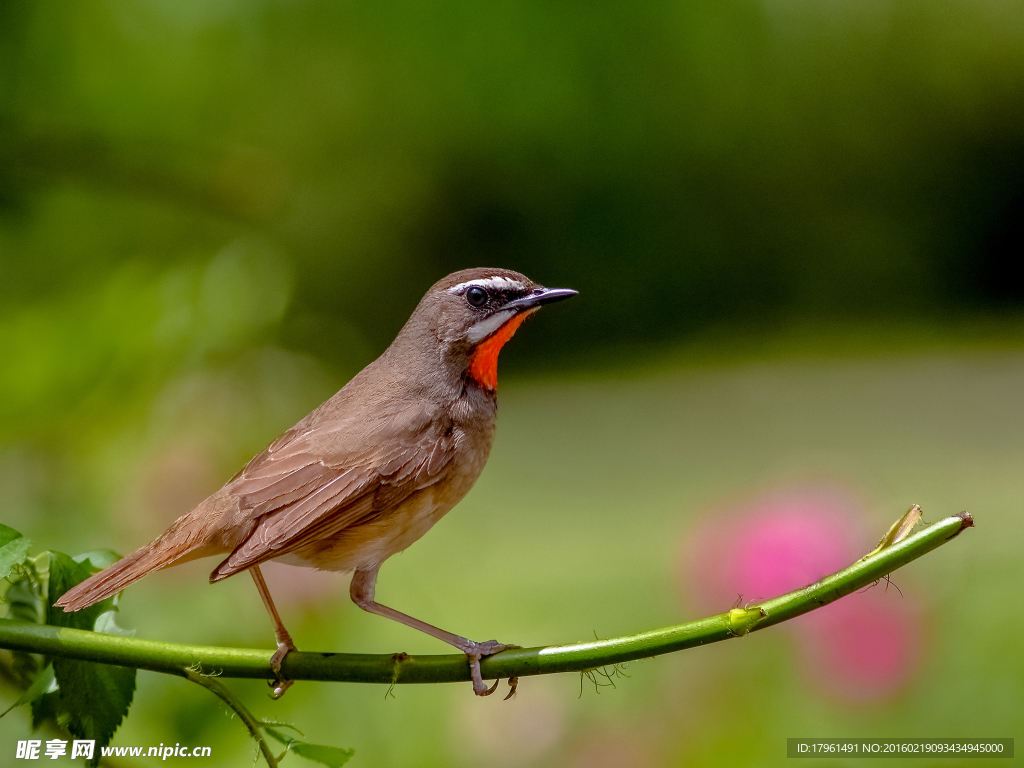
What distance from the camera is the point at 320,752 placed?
2.67 ft

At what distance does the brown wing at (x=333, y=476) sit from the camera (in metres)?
0.88

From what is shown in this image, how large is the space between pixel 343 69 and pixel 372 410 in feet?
11.3

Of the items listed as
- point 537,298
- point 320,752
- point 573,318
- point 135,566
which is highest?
point 573,318

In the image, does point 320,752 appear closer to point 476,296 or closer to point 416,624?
point 416,624

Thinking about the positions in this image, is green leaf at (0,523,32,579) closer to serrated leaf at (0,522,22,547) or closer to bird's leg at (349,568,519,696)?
serrated leaf at (0,522,22,547)

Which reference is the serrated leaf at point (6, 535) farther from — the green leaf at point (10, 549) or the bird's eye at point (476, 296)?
the bird's eye at point (476, 296)

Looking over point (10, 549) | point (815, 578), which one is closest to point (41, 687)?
point (10, 549)

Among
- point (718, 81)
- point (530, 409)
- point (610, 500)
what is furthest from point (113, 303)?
point (718, 81)

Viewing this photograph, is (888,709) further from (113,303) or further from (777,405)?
(777,405)

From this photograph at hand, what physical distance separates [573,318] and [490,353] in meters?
3.91

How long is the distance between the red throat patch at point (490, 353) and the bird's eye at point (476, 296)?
0.10 feet

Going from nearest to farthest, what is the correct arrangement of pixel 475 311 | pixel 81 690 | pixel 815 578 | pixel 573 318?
pixel 81 690 → pixel 475 311 → pixel 815 578 → pixel 573 318

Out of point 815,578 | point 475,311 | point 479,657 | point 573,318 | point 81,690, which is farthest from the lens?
point 573,318

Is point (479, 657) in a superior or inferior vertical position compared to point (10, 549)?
inferior
